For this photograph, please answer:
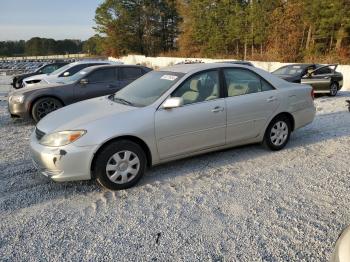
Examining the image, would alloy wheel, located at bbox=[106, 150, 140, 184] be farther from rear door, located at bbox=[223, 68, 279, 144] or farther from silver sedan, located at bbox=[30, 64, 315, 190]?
rear door, located at bbox=[223, 68, 279, 144]

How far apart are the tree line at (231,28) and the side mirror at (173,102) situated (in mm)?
22790

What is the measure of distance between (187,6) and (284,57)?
2682cm

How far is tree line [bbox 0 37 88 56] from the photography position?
330 feet

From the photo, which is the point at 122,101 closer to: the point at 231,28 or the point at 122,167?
the point at 122,167

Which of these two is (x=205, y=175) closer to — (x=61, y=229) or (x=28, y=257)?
(x=61, y=229)

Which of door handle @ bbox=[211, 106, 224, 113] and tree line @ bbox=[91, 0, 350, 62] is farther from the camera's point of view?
tree line @ bbox=[91, 0, 350, 62]

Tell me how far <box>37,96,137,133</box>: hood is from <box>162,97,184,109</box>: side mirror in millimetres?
413

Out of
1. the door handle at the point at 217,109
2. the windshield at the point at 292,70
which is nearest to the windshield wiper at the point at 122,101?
the door handle at the point at 217,109

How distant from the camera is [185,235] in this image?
325 centimetres

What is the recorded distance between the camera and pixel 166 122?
14.3ft

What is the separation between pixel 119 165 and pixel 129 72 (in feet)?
18.4

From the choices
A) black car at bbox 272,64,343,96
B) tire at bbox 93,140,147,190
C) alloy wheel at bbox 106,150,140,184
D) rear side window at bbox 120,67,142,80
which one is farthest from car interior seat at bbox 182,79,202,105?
black car at bbox 272,64,343,96

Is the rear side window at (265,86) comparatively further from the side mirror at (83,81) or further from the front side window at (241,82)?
the side mirror at (83,81)

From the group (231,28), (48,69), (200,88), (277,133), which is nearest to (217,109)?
(200,88)
